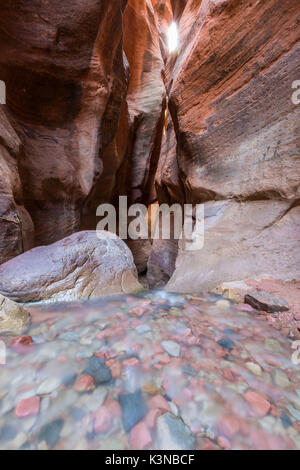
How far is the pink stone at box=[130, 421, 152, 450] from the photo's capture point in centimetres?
62

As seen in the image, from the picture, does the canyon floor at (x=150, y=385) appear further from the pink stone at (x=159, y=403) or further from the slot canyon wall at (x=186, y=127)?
the slot canyon wall at (x=186, y=127)

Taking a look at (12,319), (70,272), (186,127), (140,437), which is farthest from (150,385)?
(186,127)

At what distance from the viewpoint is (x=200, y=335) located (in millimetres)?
1227

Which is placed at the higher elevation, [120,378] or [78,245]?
[78,245]

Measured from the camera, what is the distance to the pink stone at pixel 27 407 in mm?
712

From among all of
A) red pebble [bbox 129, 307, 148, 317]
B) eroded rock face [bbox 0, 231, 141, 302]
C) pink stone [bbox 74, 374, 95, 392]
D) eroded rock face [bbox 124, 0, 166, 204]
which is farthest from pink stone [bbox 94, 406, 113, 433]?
eroded rock face [bbox 124, 0, 166, 204]

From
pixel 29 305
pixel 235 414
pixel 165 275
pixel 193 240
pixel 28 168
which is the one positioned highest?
pixel 28 168

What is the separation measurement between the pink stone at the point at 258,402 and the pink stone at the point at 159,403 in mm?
328

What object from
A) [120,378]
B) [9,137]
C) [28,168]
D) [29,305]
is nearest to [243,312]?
[120,378]

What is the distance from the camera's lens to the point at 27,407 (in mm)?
742

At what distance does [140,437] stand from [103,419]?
0.14 m

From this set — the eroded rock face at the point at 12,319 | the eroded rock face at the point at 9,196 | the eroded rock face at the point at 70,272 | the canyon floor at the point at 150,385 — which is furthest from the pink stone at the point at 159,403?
the eroded rock face at the point at 9,196
